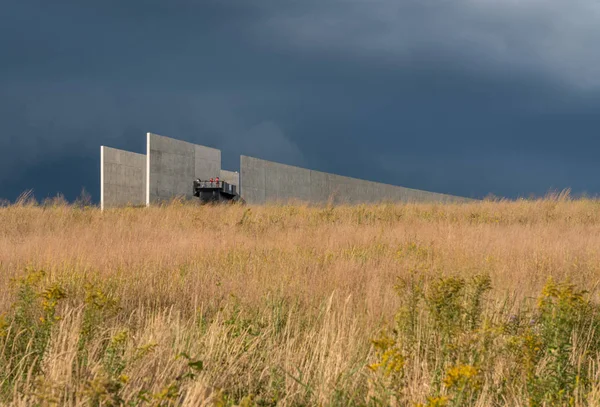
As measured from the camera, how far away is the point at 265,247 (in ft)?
28.7

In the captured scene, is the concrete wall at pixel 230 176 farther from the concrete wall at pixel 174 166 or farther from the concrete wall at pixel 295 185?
the concrete wall at pixel 295 185

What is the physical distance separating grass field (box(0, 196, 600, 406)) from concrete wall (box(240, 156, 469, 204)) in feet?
37.8

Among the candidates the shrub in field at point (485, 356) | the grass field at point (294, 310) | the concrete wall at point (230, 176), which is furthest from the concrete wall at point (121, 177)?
the shrub in field at point (485, 356)

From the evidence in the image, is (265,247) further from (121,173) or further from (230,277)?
(121,173)

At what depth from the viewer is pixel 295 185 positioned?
27281 mm

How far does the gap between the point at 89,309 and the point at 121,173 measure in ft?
81.8

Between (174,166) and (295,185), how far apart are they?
562 cm

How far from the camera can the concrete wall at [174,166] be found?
2503 cm

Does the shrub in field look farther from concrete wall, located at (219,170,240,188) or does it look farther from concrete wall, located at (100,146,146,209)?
concrete wall, located at (219,170,240,188)

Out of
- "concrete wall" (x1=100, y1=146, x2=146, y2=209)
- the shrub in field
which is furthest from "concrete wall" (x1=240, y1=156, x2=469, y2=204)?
the shrub in field

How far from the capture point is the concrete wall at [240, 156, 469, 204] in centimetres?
2461

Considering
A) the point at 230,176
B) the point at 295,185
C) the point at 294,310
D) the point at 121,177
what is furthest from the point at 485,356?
the point at 230,176

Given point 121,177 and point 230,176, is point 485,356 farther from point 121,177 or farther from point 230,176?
point 230,176

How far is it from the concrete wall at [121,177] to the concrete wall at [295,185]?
6.04 meters
